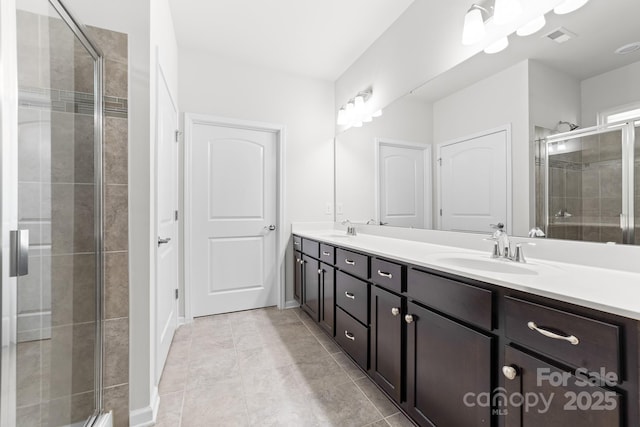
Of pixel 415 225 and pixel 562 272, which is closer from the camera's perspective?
pixel 562 272

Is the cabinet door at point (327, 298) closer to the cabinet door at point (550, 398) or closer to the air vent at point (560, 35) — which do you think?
the cabinet door at point (550, 398)

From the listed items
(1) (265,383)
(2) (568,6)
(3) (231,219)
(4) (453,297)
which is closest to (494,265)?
(4) (453,297)

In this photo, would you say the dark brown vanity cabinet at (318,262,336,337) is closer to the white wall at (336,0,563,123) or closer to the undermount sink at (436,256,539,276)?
the undermount sink at (436,256,539,276)

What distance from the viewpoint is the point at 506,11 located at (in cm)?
143

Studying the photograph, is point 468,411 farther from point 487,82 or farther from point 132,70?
point 132,70

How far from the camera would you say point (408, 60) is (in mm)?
2197

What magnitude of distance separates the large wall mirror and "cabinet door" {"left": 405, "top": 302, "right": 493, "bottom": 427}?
0.70 m

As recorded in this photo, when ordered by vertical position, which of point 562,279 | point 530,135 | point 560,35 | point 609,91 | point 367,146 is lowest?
point 562,279

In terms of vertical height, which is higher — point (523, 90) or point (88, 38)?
point (88, 38)

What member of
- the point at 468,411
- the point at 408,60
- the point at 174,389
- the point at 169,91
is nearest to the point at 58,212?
the point at 174,389

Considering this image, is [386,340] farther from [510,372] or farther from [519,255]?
[519,255]

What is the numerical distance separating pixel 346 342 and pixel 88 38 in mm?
2187

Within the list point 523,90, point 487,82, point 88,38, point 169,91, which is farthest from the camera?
point 169,91

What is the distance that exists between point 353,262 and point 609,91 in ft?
4.68
